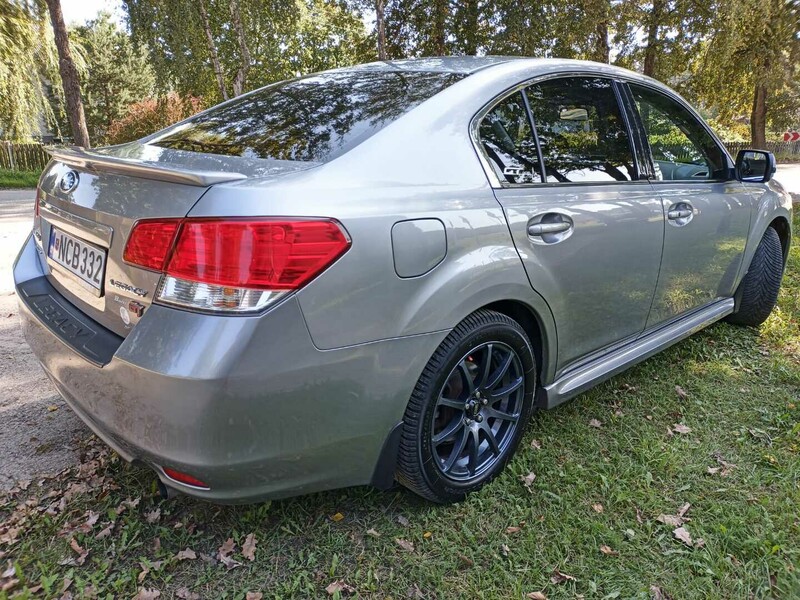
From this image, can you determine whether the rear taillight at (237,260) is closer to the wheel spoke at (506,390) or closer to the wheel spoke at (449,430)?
the wheel spoke at (449,430)

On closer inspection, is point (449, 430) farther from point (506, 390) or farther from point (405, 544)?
point (405, 544)

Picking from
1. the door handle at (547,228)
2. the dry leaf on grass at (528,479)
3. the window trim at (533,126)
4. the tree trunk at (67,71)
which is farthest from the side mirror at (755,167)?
the tree trunk at (67,71)

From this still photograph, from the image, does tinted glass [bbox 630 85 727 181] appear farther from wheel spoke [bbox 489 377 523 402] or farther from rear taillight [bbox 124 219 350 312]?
rear taillight [bbox 124 219 350 312]

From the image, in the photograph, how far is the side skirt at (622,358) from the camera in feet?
7.74

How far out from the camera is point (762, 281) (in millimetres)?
3691

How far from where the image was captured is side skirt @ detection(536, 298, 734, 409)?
2359mm

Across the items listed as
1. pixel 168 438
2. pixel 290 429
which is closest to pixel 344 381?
pixel 290 429

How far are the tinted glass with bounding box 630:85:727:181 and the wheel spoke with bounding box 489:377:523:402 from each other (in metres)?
1.37

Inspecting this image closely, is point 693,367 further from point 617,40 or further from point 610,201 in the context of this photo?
point 617,40

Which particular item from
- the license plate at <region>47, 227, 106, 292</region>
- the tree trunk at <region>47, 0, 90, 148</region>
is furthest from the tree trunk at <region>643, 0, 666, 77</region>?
the license plate at <region>47, 227, 106, 292</region>

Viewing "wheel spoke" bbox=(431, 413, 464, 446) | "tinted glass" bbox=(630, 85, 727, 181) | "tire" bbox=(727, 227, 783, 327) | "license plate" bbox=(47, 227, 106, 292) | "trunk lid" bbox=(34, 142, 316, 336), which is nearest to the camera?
"trunk lid" bbox=(34, 142, 316, 336)

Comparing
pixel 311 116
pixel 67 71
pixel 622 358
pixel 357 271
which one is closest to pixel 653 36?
pixel 67 71

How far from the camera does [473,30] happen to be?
15.7 metres

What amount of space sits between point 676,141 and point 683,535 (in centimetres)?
217
